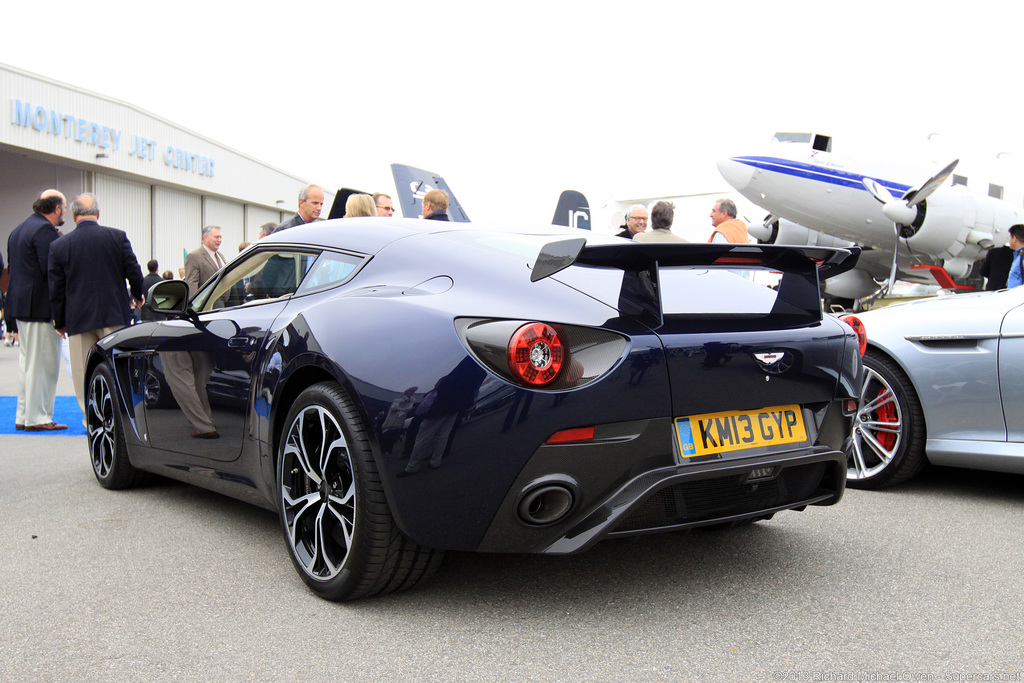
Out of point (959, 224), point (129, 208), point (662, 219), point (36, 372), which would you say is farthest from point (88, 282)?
point (129, 208)

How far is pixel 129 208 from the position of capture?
27844 mm

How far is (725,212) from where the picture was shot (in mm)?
7828

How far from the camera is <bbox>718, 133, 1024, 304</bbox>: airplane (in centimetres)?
1603

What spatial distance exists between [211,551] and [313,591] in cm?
76

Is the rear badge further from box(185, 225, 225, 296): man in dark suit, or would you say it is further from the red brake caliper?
box(185, 225, 225, 296): man in dark suit

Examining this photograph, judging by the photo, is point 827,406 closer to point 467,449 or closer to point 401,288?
point 467,449

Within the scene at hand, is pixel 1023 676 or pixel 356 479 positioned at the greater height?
pixel 356 479

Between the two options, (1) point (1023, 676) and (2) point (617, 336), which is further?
(2) point (617, 336)

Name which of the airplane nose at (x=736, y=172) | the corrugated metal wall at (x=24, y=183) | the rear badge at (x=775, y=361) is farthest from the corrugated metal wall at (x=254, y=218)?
the rear badge at (x=775, y=361)

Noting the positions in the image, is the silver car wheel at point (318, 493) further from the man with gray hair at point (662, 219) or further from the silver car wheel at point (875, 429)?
the man with gray hair at point (662, 219)

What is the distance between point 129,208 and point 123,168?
172 centimetres

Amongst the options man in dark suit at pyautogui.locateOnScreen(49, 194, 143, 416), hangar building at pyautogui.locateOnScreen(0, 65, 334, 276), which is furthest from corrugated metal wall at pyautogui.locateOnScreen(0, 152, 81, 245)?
man in dark suit at pyautogui.locateOnScreen(49, 194, 143, 416)

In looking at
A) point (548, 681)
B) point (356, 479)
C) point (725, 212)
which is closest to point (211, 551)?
point (356, 479)

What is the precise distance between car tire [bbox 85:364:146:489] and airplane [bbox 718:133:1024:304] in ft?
47.5
